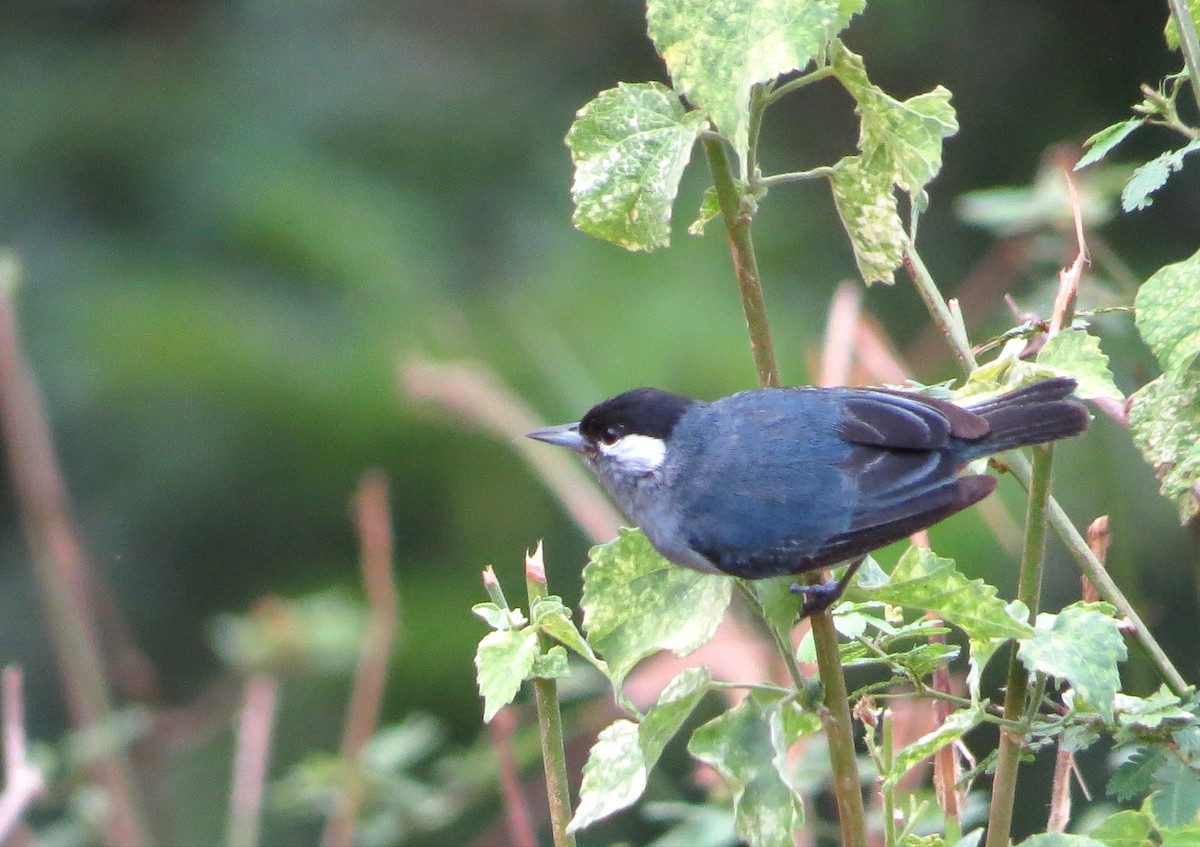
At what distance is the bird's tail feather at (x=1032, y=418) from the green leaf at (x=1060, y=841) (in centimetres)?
35

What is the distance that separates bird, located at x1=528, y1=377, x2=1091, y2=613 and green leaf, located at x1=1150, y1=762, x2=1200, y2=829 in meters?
0.32

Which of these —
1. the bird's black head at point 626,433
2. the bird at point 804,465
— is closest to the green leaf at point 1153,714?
the bird at point 804,465

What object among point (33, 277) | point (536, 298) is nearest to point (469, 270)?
point (536, 298)

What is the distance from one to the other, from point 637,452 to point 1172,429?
91 cm

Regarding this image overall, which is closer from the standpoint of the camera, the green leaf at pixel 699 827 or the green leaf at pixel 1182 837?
the green leaf at pixel 1182 837

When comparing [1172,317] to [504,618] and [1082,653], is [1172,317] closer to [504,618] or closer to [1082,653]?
[1082,653]

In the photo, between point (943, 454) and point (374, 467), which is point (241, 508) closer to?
point (374, 467)

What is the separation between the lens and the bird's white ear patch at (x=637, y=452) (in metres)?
2.00

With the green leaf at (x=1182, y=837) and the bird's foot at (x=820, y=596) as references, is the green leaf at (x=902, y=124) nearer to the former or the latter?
the bird's foot at (x=820, y=596)

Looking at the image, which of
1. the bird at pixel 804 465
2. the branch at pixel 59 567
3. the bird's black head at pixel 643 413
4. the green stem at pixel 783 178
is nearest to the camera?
the green stem at pixel 783 178

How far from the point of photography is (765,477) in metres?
1.77

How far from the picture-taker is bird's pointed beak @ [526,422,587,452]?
6.69ft

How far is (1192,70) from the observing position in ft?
4.00

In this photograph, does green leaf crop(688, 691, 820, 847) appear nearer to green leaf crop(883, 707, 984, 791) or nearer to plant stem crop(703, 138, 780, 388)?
green leaf crop(883, 707, 984, 791)
